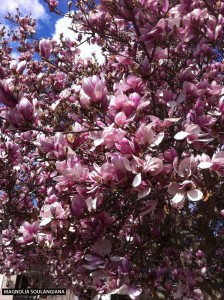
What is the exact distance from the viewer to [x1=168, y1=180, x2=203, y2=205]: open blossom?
1.61 meters

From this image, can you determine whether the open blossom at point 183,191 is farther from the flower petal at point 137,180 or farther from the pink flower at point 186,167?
the flower petal at point 137,180

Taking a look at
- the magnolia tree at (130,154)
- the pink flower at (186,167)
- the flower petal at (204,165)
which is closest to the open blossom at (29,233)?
the magnolia tree at (130,154)

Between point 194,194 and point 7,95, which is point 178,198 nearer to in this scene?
point 194,194

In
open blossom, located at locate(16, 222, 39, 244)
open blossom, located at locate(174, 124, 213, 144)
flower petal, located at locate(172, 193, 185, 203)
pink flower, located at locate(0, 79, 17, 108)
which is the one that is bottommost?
flower petal, located at locate(172, 193, 185, 203)

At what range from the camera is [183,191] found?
5.47 ft

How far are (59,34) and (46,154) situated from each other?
10.1 feet

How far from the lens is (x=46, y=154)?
2094mm

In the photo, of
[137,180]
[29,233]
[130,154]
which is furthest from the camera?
[29,233]

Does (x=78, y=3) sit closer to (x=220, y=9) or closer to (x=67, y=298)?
(x=220, y=9)

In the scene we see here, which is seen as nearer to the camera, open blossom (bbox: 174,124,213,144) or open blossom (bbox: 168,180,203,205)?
open blossom (bbox: 168,180,203,205)

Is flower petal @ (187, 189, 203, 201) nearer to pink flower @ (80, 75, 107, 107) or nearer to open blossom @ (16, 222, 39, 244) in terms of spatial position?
pink flower @ (80, 75, 107, 107)

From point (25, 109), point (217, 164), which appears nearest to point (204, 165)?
point (217, 164)

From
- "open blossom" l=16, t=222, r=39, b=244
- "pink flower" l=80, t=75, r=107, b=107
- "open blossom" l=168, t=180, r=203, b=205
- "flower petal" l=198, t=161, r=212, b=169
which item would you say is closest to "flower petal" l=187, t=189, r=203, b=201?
"open blossom" l=168, t=180, r=203, b=205

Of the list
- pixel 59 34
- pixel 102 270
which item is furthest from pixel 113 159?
pixel 59 34
